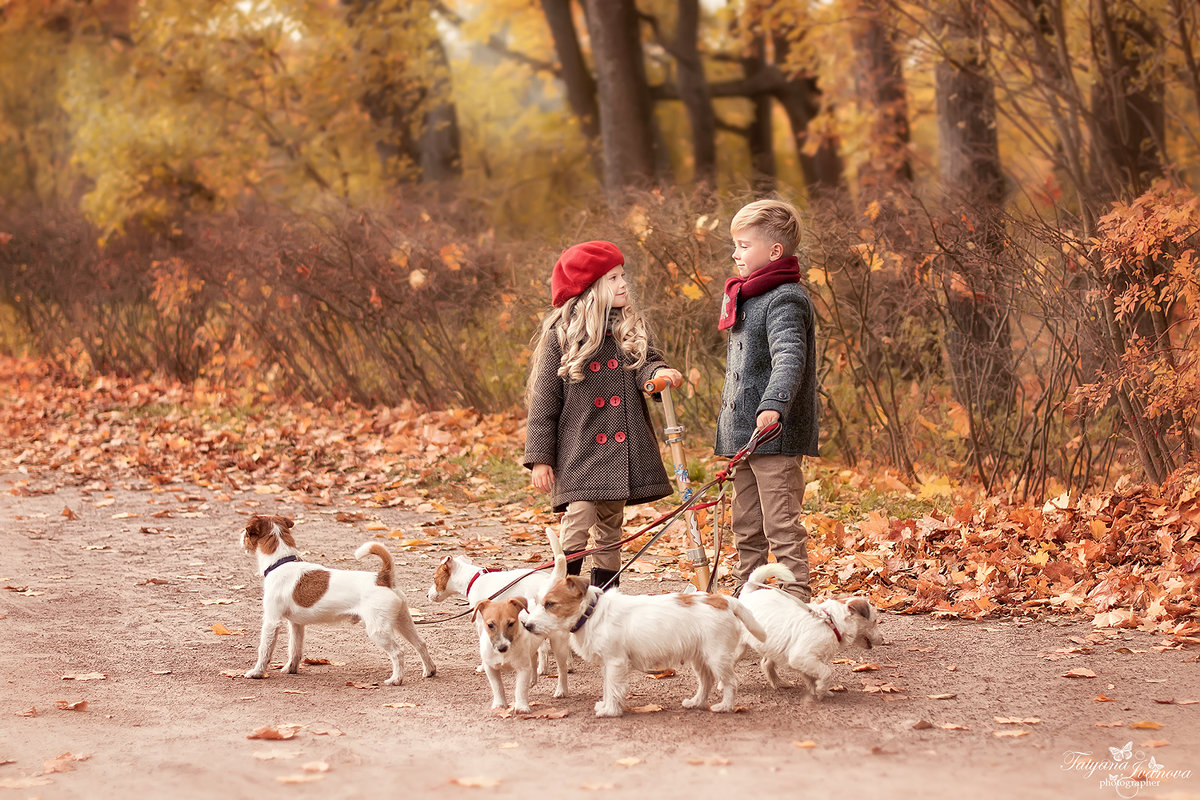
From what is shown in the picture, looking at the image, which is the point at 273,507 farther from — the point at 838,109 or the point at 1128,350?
the point at 838,109

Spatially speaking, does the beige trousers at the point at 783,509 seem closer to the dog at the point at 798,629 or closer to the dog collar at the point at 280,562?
the dog at the point at 798,629

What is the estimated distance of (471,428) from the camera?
1095 centimetres

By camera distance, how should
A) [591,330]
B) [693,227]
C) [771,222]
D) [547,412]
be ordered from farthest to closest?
1. [693,227]
2. [547,412]
3. [591,330]
4. [771,222]

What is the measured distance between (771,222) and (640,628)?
179 centimetres

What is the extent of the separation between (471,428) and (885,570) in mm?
5499

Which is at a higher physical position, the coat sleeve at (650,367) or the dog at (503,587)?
the coat sleeve at (650,367)

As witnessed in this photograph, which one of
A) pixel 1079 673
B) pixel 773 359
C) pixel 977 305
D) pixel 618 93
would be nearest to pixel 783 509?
pixel 773 359

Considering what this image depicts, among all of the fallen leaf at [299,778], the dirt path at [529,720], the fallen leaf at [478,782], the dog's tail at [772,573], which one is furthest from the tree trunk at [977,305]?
the fallen leaf at [299,778]

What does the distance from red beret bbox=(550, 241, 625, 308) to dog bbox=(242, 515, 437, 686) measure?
1342 mm

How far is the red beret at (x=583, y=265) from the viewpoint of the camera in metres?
4.95

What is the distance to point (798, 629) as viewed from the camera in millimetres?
4238

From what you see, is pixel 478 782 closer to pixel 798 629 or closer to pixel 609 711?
pixel 609 711

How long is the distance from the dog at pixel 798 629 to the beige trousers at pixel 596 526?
82cm

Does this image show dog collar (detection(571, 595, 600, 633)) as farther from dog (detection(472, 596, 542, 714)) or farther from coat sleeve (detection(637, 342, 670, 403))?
coat sleeve (detection(637, 342, 670, 403))
